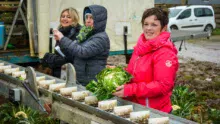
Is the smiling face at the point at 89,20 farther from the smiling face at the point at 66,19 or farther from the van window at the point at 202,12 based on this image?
the van window at the point at 202,12

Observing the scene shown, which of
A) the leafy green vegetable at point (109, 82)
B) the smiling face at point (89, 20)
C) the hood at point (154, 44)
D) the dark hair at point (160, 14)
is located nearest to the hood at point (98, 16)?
the smiling face at point (89, 20)

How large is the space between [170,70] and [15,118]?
10.8ft

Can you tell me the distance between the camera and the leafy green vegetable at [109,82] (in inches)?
183

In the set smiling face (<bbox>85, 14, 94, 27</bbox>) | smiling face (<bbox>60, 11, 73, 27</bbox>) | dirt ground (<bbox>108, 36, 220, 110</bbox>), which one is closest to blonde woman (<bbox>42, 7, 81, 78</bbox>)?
smiling face (<bbox>60, 11, 73, 27</bbox>)

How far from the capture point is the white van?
29.2m

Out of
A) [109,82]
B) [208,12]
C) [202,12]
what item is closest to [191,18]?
[202,12]

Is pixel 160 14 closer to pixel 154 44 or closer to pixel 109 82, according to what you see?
pixel 154 44

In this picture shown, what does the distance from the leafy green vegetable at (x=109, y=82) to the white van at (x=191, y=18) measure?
24.3 meters

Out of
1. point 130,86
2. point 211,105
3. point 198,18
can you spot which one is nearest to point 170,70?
point 130,86

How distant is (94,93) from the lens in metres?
4.87

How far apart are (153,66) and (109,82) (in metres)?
0.51

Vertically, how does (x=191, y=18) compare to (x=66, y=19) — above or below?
below

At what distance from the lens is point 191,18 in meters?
29.6

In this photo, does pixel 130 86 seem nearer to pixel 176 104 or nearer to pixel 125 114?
pixel 125 114
